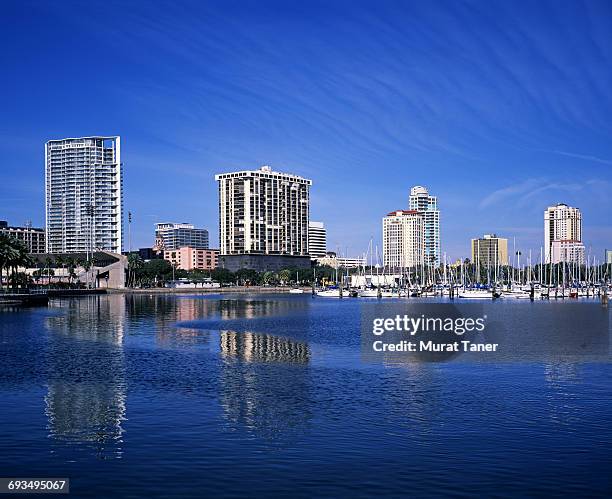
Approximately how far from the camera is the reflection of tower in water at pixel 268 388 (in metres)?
22.6

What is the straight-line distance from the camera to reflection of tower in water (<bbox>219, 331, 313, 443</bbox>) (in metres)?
22.6

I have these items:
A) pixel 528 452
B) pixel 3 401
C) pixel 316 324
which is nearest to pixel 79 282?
pixel 316 324

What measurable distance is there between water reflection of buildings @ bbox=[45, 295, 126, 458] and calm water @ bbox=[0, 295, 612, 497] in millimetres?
95

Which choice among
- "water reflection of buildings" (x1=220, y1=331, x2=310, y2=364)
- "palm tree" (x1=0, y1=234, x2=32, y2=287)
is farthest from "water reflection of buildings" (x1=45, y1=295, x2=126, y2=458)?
"palm tree" (x1=0, y1=234, x2=32, y2=287)

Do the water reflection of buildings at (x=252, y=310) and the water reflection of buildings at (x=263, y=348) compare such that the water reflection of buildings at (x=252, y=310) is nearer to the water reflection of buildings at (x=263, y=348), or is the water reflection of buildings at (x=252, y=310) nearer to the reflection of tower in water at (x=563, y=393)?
the water reflection of buildings at (x=263, y=348)

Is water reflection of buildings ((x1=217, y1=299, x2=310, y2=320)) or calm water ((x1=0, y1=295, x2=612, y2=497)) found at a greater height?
calm water ((x1=0, y1=295, x2=612, y2=497))

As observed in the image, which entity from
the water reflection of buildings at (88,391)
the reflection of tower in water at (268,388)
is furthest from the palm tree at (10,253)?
the reflection of tower in water at (268,388)

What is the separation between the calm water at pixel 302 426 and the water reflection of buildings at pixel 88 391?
95mm

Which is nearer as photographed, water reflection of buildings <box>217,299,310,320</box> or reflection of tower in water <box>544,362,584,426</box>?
reflection of tower in water <box>544,362,584,426</box>

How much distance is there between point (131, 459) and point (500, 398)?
14.1 metres

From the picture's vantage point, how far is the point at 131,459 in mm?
18750

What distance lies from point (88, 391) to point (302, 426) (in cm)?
1065

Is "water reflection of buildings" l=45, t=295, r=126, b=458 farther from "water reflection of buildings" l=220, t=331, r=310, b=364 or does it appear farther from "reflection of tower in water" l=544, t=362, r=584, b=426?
"reflection of tower in water" l=544, t=362, r=584, b=426

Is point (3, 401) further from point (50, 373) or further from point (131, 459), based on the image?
point (131, 459)
